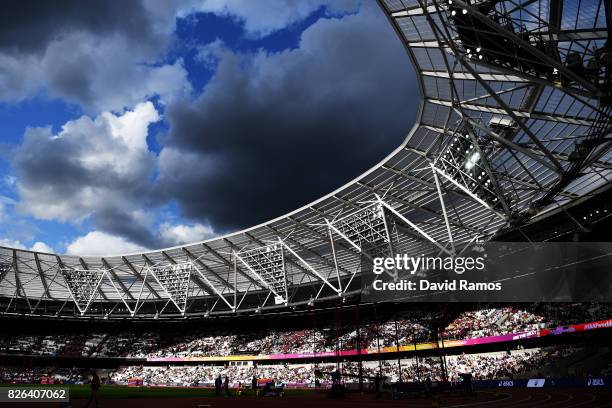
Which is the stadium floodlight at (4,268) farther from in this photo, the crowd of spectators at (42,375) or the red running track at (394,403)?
the red running track at (394,403)

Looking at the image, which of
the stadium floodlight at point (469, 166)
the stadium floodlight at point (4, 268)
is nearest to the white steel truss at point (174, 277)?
the stadium floodlight at point (4, 268)

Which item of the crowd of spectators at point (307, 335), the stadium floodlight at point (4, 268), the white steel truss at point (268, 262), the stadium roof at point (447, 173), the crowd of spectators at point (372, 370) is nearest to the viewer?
the stadium roof at point (447, 173)

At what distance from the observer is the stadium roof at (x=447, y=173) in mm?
19484

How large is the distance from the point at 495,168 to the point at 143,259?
48.9m

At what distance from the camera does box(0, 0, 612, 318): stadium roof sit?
19.5m

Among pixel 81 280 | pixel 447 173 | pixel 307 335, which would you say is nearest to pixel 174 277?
→ pixel 81 280

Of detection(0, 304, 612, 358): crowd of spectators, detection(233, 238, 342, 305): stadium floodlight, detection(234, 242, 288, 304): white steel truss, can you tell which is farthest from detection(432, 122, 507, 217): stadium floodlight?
detection(234, 242, 288, 304): white steel truss

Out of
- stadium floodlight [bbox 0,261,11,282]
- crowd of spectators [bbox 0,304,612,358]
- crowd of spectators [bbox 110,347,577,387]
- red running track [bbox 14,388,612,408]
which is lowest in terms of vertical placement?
red running track [bbox 14,388,612,408]

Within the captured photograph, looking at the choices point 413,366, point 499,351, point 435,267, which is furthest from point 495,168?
point 413,366

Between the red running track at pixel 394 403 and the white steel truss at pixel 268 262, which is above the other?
the white steel truss at pixel 268 262

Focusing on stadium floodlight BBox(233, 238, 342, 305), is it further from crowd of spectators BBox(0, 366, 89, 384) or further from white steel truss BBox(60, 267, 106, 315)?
crowd of spectators BBox(0, 366, 89, 384)

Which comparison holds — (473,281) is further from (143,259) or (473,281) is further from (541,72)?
(143,259)

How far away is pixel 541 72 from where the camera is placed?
20484 mm

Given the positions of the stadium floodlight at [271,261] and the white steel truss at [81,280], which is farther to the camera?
the white steel truss at [81,280]
